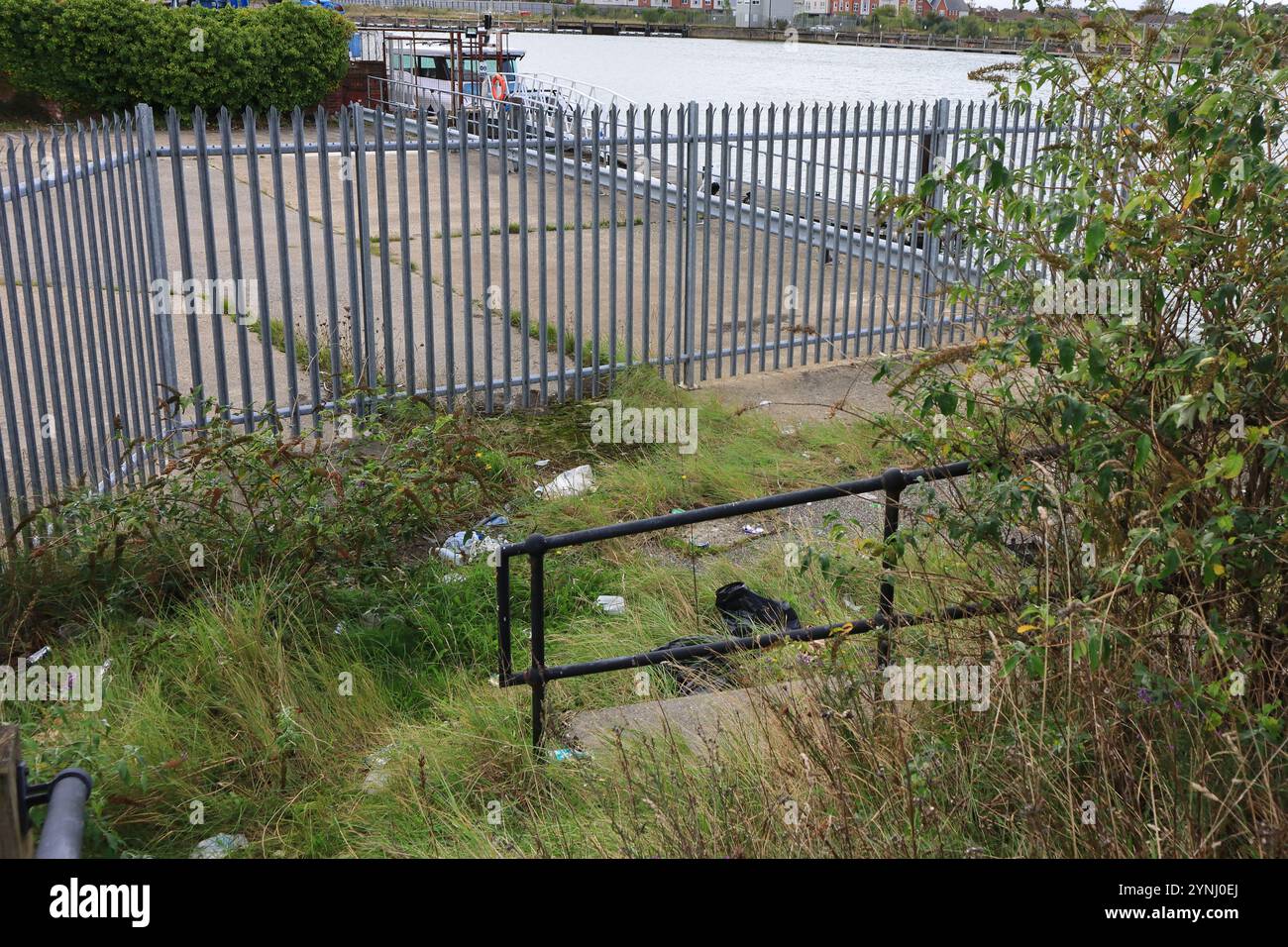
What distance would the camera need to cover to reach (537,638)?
434 cm

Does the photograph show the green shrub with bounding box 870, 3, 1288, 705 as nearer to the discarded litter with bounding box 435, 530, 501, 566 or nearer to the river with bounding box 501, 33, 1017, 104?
the discarded litter with bounding box 435, 530, 501, 566

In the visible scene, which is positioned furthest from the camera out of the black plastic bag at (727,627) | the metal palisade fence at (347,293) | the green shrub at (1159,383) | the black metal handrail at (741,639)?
the metal palisade fence at (347,293)

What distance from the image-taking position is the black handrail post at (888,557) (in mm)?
4066

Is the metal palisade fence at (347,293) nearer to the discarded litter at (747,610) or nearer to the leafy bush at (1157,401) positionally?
the leafy bush at (1157,401)

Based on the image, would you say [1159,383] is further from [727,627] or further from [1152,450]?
[727,627]

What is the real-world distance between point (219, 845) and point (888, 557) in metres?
2.39

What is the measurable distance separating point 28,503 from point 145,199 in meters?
1.86

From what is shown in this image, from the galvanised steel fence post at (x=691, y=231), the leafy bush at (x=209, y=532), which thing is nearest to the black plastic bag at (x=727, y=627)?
the leafy bush at (x=209, y=532)

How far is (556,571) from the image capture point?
6.04 meters

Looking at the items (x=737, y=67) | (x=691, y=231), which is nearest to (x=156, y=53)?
(x=691, y=231)

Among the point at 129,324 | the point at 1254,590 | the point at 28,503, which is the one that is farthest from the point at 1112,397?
the point at 129,324

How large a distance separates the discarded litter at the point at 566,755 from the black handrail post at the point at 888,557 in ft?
3.51
